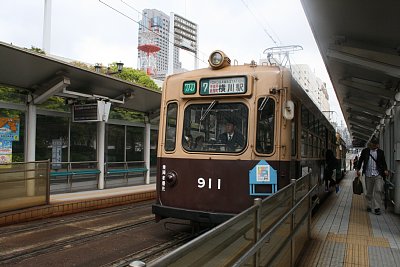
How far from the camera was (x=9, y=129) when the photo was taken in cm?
921

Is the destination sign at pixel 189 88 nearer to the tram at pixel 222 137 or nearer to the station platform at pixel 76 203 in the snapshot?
the tram at pixel 222 137

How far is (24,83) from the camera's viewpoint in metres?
9.12

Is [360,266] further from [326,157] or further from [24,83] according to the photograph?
[24,83]

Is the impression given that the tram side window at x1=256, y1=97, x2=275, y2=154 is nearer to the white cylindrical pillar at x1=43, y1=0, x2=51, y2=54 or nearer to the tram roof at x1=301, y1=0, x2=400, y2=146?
the tram roof at x1=301, y1=0, x2=400, y2=146

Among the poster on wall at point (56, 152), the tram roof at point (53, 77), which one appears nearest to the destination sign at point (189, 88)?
the tram roof at point (53, 77)

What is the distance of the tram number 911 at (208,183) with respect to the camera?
5695 mm

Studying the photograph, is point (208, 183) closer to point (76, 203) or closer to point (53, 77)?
point (76, 203)

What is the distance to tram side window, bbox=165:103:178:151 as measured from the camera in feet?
20.4

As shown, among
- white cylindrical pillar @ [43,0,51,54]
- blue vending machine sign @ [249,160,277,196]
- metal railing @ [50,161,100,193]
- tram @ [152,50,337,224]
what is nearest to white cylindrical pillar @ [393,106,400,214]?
tram @ [152,50,337,224]

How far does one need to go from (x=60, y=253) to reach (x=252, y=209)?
3709mm


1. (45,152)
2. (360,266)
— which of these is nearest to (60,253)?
(360,266)

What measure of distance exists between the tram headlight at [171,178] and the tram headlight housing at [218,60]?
1.81m

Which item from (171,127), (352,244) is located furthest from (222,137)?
(352,244)

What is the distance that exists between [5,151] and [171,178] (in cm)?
524
